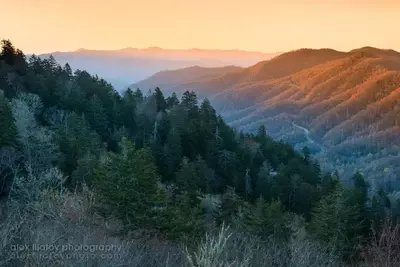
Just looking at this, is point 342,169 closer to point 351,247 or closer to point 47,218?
point 351,247

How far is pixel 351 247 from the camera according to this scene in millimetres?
22719

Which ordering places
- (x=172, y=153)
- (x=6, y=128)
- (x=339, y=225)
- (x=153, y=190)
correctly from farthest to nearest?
1. (x=172, y=153)
2. (x=339, y=225)
3. (x=6, y=128)
4. (x=153, y=190)

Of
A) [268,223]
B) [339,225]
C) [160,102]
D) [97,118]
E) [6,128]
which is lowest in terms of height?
[339,225]

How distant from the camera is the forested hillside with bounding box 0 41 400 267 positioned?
6191 mm

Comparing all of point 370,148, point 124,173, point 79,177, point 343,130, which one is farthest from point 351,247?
point 343,130

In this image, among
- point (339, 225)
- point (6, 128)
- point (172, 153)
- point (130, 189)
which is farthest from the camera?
point (172, 153)

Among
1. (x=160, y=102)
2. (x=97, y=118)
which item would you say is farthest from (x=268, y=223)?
(x=160, y=102)

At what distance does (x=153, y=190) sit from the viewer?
15578 mm

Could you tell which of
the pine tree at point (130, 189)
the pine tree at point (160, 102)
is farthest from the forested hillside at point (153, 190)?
the pine tree at point (160, 102)

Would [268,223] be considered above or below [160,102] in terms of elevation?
below

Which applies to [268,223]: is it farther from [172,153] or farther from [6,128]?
[172,153]

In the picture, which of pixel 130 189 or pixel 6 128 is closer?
pixel 130 189

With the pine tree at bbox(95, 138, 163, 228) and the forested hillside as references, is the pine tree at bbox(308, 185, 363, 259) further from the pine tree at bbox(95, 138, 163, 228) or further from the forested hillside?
the pine tree at bbox(95, 138, 163, 228)

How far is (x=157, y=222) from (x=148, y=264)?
28.6 feet
